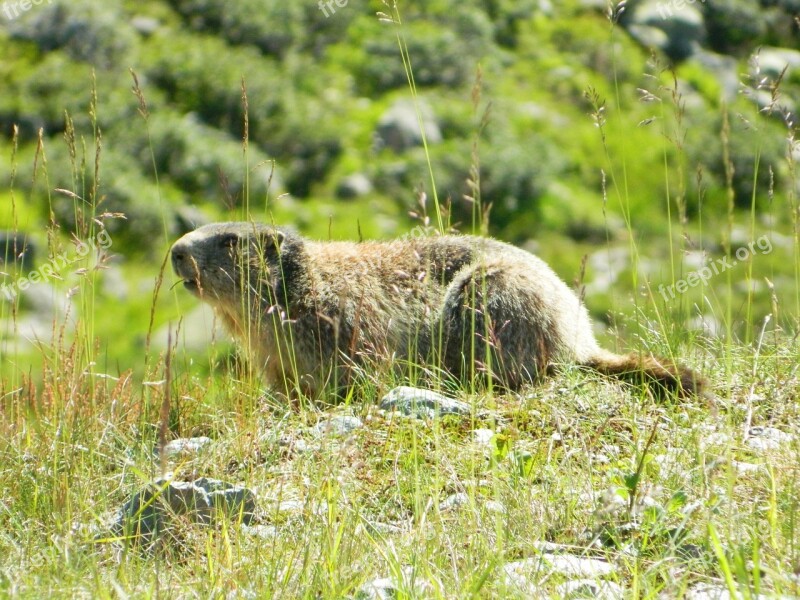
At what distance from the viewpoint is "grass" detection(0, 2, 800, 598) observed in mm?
3479

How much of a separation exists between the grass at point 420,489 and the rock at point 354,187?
1676cm

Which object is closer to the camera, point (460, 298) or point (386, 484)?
point (386, 484)

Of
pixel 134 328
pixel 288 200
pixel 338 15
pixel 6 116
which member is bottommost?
pixel 134 328

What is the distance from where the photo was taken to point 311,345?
6.82 metres

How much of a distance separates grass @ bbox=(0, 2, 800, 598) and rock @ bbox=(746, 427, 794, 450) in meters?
0.03

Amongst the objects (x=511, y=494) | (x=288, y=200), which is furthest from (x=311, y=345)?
(x=288, y=200)

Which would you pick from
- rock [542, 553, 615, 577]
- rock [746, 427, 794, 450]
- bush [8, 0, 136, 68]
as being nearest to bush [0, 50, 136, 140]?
bush [8, 0, 136, 68]

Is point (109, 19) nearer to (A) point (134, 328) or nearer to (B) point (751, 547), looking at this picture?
(A) point (134, 328)

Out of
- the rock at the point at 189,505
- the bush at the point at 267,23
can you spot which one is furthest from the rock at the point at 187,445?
the bush at the point at 267,23

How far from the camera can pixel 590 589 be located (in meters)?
3.38

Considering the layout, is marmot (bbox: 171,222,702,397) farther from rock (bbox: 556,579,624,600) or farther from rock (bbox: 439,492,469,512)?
rock (bbox: 556,579,624,600)

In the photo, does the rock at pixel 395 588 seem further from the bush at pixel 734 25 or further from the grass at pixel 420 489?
the bush at pixel 734 25

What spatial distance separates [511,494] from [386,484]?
0.59 meters

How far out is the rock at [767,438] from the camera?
438 cm
